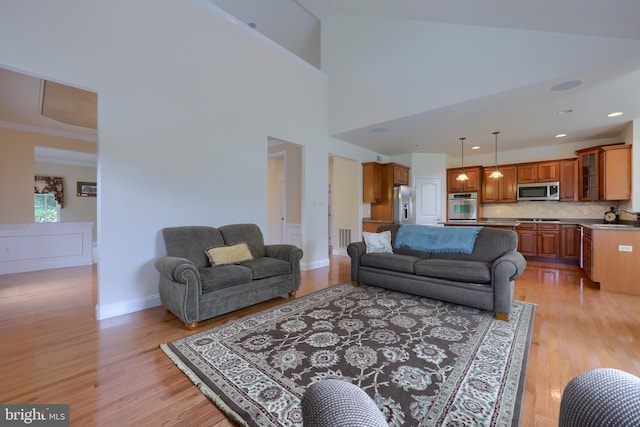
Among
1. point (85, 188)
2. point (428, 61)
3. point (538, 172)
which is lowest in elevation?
point (85, 188)

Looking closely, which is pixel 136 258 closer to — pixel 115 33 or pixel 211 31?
pixel 115 33

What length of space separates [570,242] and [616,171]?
1553mm

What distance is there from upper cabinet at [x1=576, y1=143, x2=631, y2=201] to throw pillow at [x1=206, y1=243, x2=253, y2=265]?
6.39 meters

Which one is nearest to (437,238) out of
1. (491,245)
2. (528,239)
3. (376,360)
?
(491,245)

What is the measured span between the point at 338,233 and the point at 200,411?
18.5 ft

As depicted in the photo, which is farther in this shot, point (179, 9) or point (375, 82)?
point (375, 82)

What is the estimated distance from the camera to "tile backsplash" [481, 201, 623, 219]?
5820 mm

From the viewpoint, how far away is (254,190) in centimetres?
426

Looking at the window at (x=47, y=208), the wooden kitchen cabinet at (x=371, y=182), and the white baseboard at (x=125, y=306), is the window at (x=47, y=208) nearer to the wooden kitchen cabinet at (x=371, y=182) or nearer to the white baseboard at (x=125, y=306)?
the white baseboard at (x=125, y=306)

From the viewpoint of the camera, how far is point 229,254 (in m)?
3.25

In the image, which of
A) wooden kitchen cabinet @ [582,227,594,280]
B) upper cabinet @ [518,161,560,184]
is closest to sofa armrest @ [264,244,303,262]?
wooden kitchen cabinet @ [582,227,594,280]

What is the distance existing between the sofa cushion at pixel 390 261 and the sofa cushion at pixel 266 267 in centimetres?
111

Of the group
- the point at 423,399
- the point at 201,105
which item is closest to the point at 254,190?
the point at 201,105

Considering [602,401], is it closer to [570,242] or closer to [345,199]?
[345,199]
